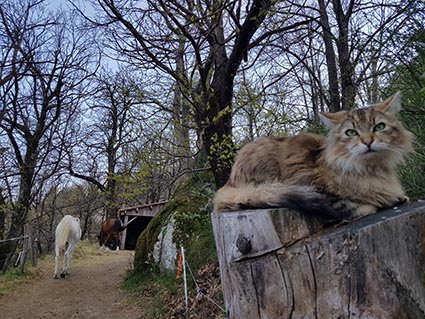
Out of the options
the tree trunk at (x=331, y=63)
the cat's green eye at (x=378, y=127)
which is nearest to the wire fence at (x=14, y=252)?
the tree trunk at (x=331, y=63)

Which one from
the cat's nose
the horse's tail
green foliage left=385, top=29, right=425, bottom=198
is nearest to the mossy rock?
the horse's tail

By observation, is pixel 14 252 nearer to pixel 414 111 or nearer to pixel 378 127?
pixel 414 111

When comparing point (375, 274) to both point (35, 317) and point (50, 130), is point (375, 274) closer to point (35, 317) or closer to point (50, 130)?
point (35, 317)

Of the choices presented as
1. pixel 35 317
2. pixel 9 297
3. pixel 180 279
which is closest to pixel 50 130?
pixel 9 297

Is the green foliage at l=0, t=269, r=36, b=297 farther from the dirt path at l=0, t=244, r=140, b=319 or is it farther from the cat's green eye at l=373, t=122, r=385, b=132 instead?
the cat's green eye at l=373, t=122, r=385, b=132

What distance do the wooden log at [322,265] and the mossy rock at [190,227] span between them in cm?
420

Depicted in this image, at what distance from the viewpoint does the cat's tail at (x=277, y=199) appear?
1.75 m

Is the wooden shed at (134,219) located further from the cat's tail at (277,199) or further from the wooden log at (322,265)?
the wooden log at (322,265)

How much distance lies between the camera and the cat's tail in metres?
1.75

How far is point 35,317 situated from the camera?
6383 millimetres

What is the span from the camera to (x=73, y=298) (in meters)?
7.62


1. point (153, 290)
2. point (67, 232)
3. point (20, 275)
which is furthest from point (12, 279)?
point (153, 290)

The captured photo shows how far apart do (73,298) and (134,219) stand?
28.7 ft

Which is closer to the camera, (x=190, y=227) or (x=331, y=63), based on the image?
(x=331, y=63)
